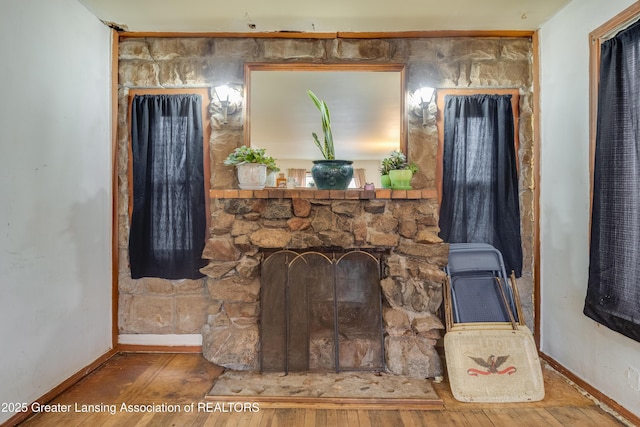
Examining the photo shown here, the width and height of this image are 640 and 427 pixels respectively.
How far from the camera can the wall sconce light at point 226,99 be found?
2.73m

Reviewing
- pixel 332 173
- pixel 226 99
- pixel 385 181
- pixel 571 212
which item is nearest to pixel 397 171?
pixel 385 181

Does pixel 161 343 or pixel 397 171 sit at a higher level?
pixel 397 171

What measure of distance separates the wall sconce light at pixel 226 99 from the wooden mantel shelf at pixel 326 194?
67cm

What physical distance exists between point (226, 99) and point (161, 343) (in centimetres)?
201

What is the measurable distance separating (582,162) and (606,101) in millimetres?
440

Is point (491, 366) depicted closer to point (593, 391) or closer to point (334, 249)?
point (593, 391)

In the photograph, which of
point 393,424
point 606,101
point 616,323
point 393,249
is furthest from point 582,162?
point 393,424

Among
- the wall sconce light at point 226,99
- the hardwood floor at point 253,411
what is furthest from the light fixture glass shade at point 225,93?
the hardwood floor at point 253,411

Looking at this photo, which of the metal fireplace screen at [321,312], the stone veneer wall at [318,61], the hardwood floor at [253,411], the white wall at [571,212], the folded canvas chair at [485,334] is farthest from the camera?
the stone veneer wall at [318,61]

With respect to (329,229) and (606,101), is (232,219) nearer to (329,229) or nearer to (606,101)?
(329,229)

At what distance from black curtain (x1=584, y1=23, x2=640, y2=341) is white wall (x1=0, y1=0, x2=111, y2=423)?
324 cm

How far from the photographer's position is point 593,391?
2.19 m

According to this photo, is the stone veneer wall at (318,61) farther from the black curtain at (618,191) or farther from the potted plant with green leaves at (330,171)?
the black curtain at (618,191)

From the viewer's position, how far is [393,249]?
2.55 metres
